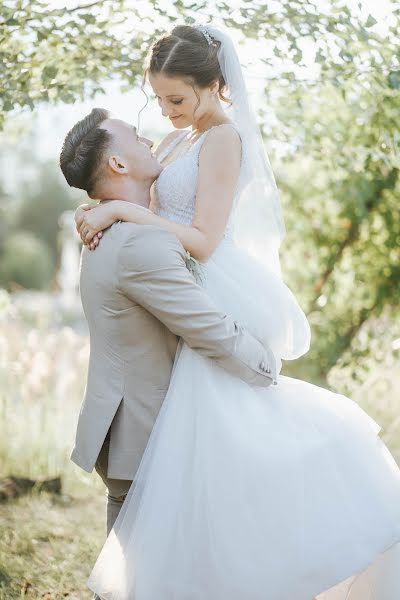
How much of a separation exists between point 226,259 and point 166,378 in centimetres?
49

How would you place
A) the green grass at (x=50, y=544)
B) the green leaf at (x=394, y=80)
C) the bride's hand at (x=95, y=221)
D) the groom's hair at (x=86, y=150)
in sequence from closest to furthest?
the bride's hand at (x=95, y=221) < the groom's hair at (x=86, y=150) < the green leaf at (x=394, y=80) < the green grass at (x=50, y=544)

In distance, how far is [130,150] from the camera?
9.14 ft

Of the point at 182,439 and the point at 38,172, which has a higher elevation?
the point at 182,439

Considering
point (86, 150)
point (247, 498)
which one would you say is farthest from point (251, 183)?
point (247, 498)

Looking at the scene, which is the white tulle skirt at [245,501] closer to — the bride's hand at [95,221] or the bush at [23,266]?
the bride's hand at [95,221]

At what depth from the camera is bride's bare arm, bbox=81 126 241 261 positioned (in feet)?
8.66

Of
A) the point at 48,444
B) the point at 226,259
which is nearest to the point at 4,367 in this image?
the point at 48,444

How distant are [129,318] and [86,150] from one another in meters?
0.60

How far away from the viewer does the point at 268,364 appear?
2.73 meters

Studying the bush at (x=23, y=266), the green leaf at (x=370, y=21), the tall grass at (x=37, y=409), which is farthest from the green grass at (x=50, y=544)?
the bush at (x=23, y=266)

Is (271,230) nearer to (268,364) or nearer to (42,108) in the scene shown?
(268,364)

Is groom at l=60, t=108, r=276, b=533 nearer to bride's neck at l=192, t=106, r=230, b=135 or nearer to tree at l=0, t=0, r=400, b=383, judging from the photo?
bride's neck at l=192, t=106, r=230, b=135

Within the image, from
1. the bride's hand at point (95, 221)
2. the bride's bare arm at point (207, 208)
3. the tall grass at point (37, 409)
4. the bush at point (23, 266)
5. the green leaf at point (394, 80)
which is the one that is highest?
the green leaf at point (394, 80)

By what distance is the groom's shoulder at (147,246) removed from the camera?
98.8 inches
